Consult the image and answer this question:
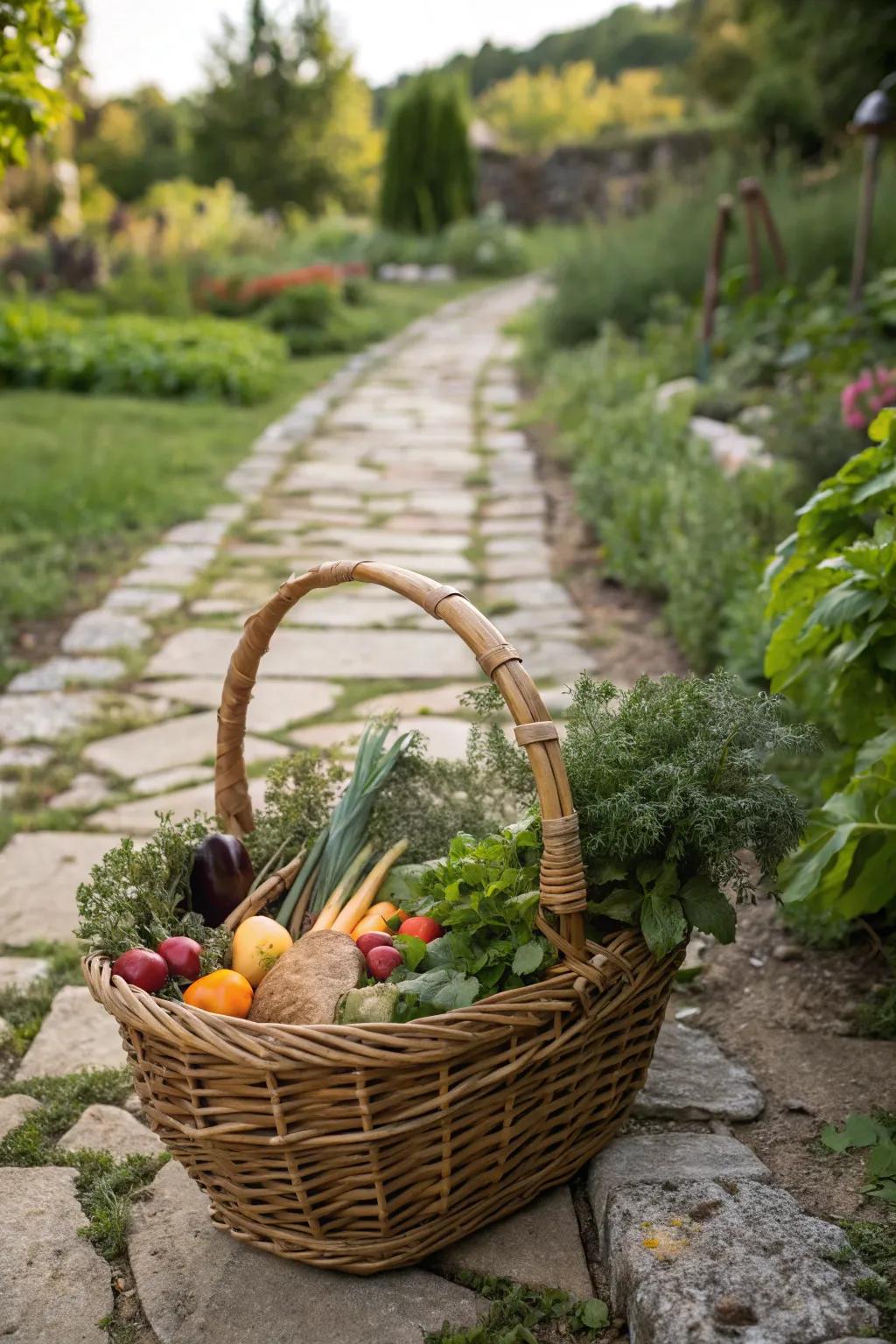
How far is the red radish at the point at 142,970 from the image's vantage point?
1.72m

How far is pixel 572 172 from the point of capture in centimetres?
2441

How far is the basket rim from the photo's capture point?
59.6 inches

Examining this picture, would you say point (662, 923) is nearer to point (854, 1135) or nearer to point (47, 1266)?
point (854, 1135)

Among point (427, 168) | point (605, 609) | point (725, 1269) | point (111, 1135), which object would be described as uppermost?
point (427, 168)

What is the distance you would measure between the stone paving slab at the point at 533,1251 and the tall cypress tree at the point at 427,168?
17.8 m

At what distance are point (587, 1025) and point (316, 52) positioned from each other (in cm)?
2159

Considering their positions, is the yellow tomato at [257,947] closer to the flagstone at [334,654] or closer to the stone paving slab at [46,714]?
the stone paving slab at [46,714]

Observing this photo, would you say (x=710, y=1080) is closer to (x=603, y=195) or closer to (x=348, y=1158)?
(x=348, y=1158)

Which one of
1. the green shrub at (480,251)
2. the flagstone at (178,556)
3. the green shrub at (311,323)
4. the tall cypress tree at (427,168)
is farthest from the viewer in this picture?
the tall cypress tree at (427,168)

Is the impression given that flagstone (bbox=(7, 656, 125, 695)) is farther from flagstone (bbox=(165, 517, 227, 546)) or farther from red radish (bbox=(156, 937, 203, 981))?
red radish (bbox=(156, 937, 203, 981))

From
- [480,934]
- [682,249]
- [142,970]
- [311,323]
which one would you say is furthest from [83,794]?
[311,323]

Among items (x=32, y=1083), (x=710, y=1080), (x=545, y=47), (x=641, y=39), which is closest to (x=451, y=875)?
(x=710, y=1080)

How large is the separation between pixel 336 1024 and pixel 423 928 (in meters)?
0.30

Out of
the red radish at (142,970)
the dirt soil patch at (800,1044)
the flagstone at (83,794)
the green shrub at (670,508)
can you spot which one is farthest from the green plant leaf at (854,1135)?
the flagstone at (83,794)
